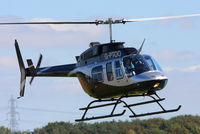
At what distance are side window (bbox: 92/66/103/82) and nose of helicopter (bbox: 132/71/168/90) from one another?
2.40 metres

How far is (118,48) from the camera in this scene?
123 feet

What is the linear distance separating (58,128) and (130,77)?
13639 centimetres

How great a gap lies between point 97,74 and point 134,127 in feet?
402

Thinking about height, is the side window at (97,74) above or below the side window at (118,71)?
below

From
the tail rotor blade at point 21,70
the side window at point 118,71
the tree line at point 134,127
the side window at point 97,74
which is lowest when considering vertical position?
the tree line at point 134,127

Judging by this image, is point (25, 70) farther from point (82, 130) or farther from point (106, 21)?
point (82, 130)

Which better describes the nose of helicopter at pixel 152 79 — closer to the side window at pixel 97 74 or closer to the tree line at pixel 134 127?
the side window at pixel 97 74

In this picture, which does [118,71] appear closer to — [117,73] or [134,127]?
[117,73]

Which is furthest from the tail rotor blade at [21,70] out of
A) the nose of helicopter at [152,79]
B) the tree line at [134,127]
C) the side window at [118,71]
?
the tree line at [134,127]

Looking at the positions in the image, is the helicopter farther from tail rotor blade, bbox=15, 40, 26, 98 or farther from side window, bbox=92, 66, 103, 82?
tail rotor blade, bbox=15, 40, 26, 98

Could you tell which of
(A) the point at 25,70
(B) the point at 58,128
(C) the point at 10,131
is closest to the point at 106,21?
(A) the point at 25,70

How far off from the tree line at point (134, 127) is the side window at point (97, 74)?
11643 cm

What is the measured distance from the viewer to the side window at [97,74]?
123 feet

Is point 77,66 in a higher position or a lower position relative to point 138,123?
higher
